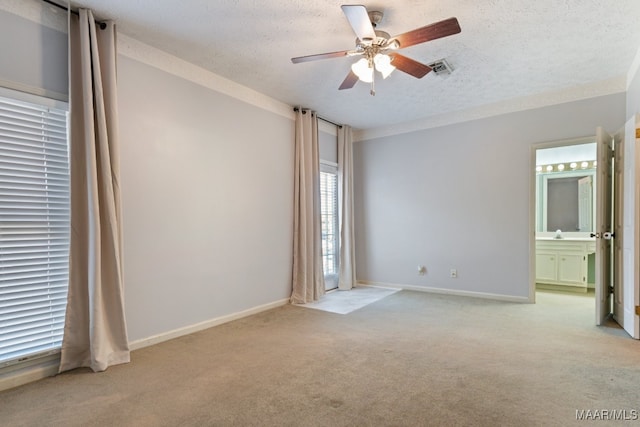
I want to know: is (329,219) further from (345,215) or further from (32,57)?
(32,57)

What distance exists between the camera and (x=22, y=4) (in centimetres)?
246

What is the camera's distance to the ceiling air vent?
3.51 metres

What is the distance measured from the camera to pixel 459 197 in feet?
17.0

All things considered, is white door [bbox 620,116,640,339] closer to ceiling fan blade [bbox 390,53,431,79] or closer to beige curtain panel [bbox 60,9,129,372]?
ceiling fan blade [bbox 390,53,431,79]

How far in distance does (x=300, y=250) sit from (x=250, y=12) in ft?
9.99

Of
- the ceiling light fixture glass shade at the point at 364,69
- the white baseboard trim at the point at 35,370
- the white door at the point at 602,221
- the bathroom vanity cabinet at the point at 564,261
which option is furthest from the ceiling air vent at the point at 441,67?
the white baseboard trim at the point at 35,370

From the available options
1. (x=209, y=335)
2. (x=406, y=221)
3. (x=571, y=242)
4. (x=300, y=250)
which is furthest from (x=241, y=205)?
(x=571, y=242)

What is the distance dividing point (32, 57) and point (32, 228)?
1270mm

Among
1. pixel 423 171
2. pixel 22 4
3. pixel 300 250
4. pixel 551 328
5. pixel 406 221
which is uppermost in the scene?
pixel 22 4

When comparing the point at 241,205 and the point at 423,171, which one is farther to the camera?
the point at 423,171

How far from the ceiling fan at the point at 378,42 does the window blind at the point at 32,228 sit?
207 cm

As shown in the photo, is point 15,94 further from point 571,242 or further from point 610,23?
point 571,242

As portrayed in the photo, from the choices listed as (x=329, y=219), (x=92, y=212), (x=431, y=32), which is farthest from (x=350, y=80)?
(x=329, y=219)

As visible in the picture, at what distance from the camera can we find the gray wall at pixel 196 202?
3092mm
